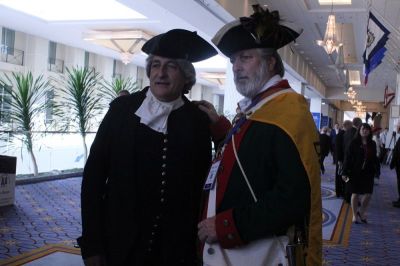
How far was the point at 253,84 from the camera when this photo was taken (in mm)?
1517

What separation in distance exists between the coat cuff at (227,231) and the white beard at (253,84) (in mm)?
409

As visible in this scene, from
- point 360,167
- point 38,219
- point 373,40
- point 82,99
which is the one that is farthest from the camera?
point 82,99

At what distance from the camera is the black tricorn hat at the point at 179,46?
1.68 metres

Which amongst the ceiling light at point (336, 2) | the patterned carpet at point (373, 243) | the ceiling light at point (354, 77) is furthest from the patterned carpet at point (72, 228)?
the ceiling light at point (354, 77)

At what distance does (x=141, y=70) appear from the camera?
78.8 feet

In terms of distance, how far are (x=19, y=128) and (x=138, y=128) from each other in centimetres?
728

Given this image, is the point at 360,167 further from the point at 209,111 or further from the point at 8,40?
the point at 8,40

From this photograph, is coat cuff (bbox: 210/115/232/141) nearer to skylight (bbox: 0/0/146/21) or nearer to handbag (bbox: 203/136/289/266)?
handbag (bbox: 203/136/289/266)

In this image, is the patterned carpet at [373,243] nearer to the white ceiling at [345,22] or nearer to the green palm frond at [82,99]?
the white ceiling at [345,22]

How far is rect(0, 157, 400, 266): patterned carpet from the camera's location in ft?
14.6

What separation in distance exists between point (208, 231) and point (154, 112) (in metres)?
0.52

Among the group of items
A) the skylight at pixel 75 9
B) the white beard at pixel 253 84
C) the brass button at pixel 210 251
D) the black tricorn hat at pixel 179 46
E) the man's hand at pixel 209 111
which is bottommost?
the brass button at pixel 210 251

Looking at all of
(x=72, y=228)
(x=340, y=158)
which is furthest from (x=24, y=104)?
(x=340, y=158)

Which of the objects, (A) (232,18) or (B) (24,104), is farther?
(B) (24,104)
